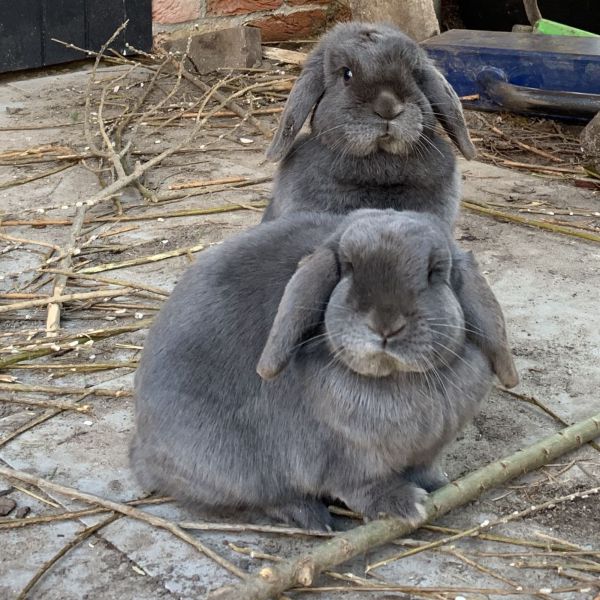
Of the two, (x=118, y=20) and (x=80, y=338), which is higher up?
(x=118, y=20)

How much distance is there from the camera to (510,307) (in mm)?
4113

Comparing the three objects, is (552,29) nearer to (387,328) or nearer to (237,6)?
(237,6)

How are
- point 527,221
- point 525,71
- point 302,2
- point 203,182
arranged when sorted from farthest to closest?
point 302,2
point 525,71
point 203,182
point 527,221

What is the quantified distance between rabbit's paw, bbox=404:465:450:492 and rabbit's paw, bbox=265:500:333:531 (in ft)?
0.75

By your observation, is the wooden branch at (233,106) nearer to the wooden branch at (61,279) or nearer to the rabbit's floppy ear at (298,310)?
the wooden branch at (61,279)

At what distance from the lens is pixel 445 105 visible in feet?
12.0

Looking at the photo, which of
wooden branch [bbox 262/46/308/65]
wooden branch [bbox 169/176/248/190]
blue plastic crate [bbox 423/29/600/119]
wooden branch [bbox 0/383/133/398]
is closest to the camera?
wooden branch [bbox 0/383/133/398]

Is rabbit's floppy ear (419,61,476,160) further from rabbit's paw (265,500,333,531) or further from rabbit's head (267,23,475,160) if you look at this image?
rabbit's paw (265,500,333,531)

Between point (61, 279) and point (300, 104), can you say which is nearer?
point (300, 104)

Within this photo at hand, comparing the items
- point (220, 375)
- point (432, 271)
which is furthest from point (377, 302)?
point (220, 375)

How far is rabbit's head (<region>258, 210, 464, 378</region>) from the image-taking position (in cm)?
237

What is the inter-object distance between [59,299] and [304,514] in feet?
5.40

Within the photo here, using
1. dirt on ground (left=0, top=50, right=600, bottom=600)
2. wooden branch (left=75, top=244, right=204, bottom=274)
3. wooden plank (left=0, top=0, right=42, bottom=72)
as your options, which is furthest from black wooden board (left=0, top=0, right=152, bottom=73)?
wooden branch (left=75, top=244, right=204, bottom=274)

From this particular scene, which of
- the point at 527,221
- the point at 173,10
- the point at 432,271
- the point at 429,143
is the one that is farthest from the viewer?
the point at 173,10
